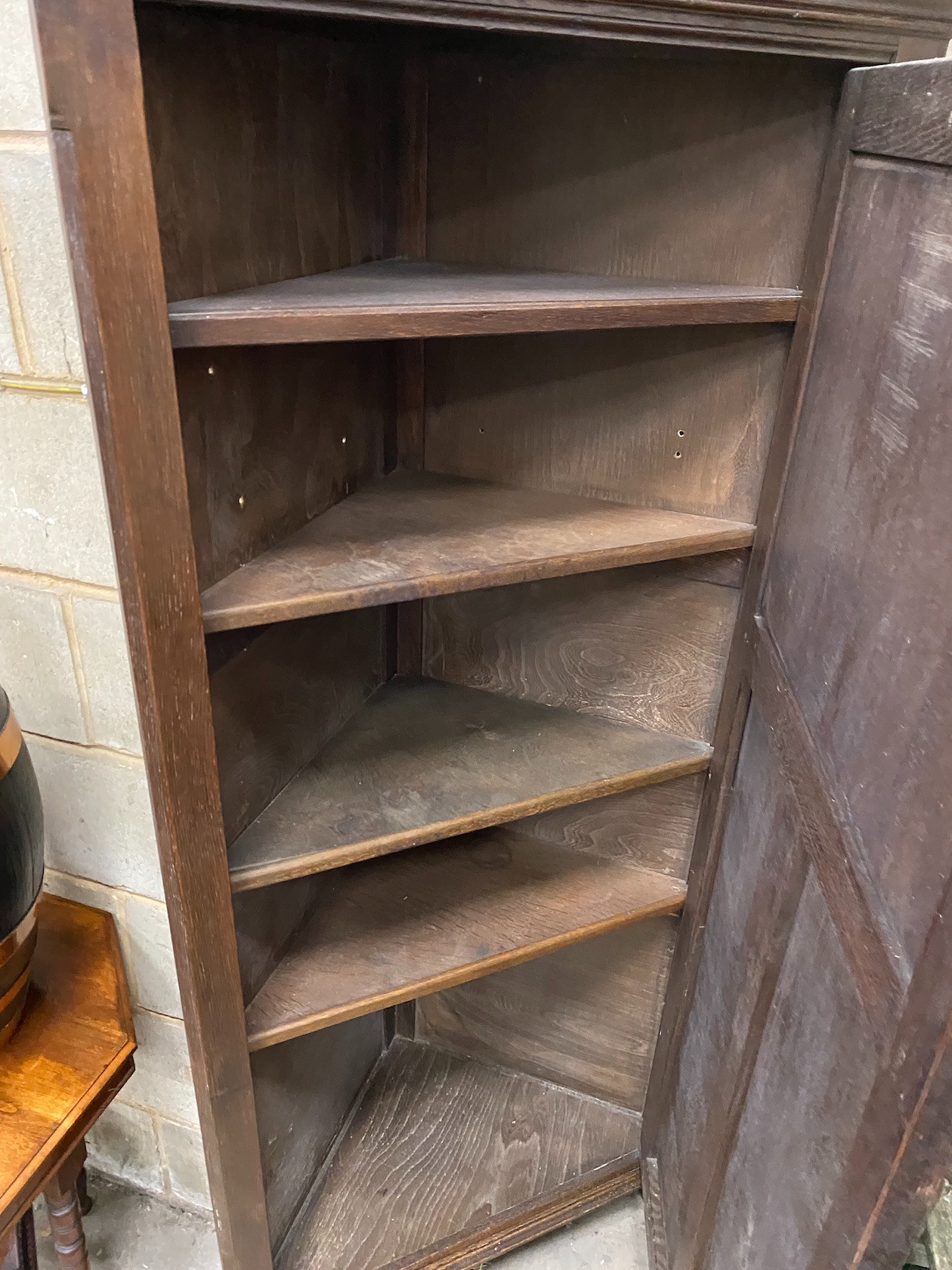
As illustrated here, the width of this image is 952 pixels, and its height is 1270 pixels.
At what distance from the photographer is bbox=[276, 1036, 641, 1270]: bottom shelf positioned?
1378 mm

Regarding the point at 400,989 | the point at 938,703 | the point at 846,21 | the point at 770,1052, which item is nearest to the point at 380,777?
the point at 400,989

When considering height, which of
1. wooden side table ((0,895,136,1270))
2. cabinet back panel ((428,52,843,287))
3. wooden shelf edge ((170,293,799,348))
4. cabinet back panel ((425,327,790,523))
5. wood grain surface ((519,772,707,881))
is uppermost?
cabinet back panel ((428,52,843,287))

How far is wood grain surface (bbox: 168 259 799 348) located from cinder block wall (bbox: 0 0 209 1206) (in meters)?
0.23

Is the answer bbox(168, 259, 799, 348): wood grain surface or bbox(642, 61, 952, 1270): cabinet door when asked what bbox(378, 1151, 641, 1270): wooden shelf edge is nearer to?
bbox(642, 61, 952, 1270): cabinet door

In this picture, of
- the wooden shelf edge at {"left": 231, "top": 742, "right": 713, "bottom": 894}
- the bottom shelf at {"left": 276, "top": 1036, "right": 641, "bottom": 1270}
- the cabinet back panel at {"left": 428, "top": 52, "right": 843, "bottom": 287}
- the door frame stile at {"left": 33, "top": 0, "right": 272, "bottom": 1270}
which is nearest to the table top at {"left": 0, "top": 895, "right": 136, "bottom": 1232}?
the door frame stile at {"left": 33, "top": 0, "right": 272, "bottom": 1270}

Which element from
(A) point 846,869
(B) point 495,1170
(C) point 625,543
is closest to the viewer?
(A) point 846,869

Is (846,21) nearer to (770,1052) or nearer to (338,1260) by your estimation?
(770,1052)

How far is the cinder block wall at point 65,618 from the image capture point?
864 millimetres

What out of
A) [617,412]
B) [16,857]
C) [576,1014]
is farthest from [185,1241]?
[617,412]

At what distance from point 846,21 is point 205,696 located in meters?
0.83

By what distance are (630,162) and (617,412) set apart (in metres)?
0.28

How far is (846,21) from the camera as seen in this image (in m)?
0.78

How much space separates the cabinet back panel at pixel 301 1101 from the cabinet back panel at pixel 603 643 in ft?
1.97

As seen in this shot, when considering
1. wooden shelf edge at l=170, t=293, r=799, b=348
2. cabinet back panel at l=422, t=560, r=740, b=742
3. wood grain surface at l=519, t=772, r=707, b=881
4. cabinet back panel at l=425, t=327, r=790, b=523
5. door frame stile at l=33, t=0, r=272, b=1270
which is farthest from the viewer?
wood grain surface at l=519, t=772, r=707, b=881
